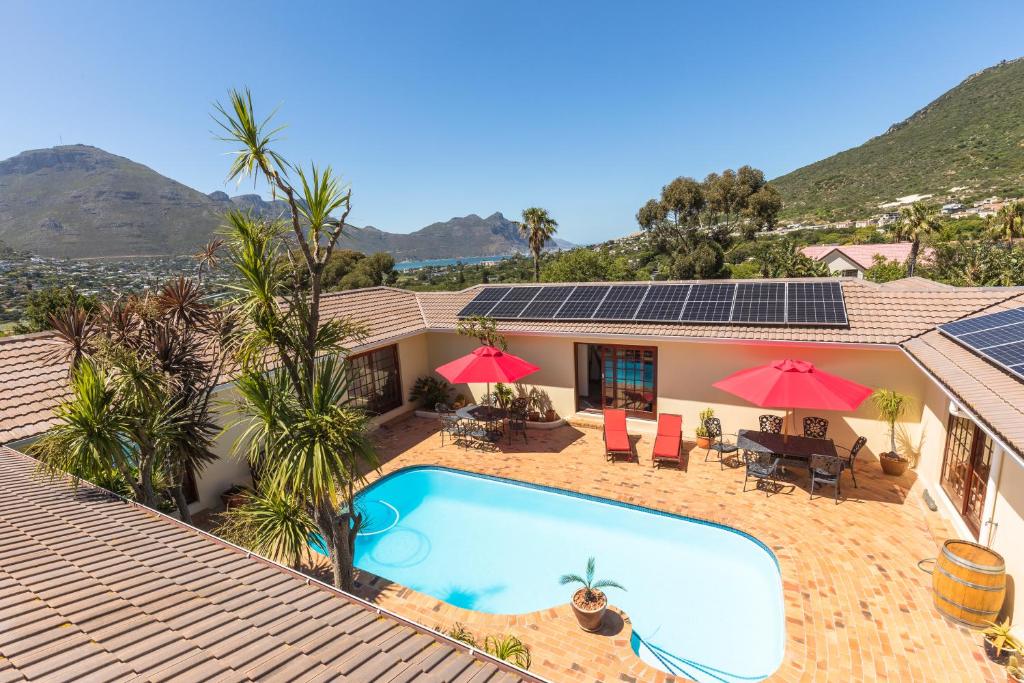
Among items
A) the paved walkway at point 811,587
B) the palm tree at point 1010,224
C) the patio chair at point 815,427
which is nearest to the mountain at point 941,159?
the palm tree at point 1010,224

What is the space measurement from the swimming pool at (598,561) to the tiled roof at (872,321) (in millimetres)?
6010

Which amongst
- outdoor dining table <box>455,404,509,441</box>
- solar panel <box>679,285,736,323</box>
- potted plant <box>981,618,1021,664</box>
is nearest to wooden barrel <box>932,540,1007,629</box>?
potted plant <box>981,618,1021,664</box>

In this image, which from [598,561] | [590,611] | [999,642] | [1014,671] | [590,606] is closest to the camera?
[1014,671]

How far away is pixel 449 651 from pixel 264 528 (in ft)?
17.0

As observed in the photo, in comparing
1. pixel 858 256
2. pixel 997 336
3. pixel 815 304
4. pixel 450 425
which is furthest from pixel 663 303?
pixel 858 256

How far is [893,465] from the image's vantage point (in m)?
12.4

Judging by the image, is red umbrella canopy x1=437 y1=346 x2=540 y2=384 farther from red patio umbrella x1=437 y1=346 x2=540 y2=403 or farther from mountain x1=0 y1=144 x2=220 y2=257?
mountain x1=0 y1=144 x2=220 y2=257

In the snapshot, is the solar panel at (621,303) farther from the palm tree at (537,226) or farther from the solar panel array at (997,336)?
the palm tree at (537,226)

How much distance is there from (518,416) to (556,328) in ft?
11.8

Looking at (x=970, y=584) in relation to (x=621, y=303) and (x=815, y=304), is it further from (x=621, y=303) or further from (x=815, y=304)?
(x=621, y=303)

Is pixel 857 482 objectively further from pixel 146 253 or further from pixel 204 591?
pixel 146 253

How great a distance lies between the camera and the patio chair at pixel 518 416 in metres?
16.7

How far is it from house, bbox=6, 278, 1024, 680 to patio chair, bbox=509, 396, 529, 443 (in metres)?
1.03

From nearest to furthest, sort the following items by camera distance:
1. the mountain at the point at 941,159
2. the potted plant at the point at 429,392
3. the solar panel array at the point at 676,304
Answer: the solar panel array at the point at 676,304 < the potted plant at the point at 429,392 < the mountain at the point at 941,159
